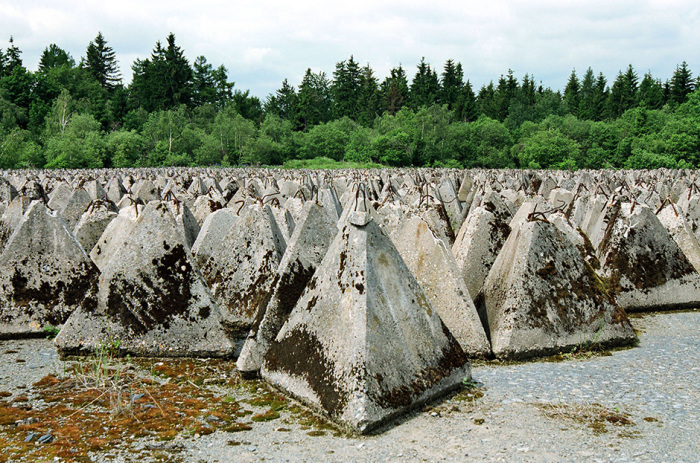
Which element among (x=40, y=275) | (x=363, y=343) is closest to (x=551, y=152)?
(x=40, y=275)

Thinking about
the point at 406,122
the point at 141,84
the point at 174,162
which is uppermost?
the point at 141,84

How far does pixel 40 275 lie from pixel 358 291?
4.37 meters

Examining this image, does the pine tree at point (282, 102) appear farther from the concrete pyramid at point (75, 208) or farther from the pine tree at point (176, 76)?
the concrete pyramid at point (75, 208)

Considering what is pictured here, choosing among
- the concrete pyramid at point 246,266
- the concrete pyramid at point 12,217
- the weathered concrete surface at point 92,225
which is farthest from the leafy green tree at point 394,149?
→ the concrete pyramid at point 246,266

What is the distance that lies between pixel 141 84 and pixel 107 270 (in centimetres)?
12363

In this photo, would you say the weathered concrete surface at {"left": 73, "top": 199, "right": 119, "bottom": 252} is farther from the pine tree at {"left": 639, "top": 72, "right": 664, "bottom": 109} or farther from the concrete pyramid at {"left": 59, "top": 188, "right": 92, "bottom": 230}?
the pine tree at {"left": 639, "top": 72, "right": 664, "bottom": 109}

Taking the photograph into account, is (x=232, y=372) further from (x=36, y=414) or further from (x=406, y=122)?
(x=406, y=122)

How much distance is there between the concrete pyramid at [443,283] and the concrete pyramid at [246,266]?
5.67 ft

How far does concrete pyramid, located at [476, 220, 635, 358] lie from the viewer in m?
5.70

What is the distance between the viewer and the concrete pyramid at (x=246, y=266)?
6875 mm

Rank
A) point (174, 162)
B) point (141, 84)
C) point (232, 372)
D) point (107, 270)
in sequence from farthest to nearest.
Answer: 1. point (141, 84)
2. point (174, 162)
3. point (107, 270)
4. point (232, 372)

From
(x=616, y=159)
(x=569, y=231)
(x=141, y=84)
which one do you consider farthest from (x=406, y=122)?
(x=569, y=231)

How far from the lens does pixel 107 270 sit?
229 inches

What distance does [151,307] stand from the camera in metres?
5.73
